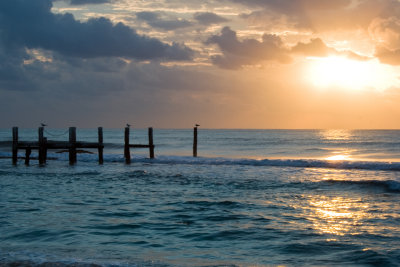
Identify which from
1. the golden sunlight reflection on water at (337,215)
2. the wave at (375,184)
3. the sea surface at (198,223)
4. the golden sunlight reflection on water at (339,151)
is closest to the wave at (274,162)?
the wave at (375,184)

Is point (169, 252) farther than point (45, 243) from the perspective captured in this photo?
No

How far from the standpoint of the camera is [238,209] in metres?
12.2

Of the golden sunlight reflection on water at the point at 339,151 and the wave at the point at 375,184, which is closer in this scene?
the wave at the point at 375,184

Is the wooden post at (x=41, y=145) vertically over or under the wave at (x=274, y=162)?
over

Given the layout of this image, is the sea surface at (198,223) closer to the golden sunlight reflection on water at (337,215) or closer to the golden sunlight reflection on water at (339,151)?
the golden sunlight reflection on water at (337,215)

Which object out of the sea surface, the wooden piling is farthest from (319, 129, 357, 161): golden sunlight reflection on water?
the wooden piling

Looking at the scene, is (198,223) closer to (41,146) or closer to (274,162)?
(274,162)

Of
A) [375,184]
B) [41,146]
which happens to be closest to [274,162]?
[375,184]

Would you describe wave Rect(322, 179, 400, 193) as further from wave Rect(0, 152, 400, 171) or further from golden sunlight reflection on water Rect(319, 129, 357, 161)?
golden sunlight reflection on water Rect(319, 129, 357, 161)

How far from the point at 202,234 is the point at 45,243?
3.33 metres

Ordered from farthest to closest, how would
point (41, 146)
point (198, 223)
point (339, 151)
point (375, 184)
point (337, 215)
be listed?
1. point (339, 151)
2. point (41, 146)
3. point (375, 184)
4. point (337, 215)
5. point (198, 223)

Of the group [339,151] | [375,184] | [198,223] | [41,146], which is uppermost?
[41,146]

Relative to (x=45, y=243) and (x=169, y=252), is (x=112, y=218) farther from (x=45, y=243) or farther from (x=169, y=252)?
(x=169, y=252)

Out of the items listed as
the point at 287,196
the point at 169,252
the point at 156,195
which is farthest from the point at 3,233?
the point at 287,196
